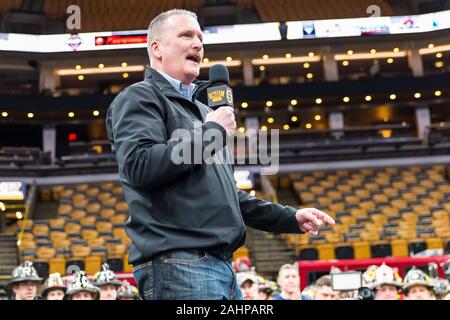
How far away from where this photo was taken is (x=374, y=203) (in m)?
22.8

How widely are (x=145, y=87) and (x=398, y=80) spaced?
1116 inches

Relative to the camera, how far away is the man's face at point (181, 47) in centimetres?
250

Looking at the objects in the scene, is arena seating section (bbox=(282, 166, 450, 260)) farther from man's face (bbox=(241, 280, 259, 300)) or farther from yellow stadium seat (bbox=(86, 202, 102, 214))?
man's face (bbox=(241, 280, 259, 300))

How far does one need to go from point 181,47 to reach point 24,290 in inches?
230

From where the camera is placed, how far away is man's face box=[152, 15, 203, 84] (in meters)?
2.50

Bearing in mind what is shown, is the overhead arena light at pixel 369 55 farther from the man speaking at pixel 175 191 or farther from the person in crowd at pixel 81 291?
the man speaking at pixel 175 191

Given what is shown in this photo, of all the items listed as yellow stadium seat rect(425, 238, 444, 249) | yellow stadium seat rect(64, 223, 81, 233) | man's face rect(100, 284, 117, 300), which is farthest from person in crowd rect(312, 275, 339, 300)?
yellow stadium seat rect(64, 223, 81, 233)

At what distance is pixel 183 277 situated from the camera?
87.5 inches

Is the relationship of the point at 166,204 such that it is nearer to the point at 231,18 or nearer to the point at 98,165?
the point at 98,165

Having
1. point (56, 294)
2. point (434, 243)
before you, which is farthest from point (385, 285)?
point (434, 243)

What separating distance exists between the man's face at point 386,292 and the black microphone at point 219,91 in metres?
5.66

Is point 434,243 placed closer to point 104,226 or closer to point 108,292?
point 104,226

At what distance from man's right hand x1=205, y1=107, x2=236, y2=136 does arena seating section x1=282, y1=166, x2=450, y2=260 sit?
1537 cm

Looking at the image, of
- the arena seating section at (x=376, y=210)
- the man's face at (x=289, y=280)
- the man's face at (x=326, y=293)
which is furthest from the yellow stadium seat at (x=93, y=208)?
the man's face at (x=289, y=280)
